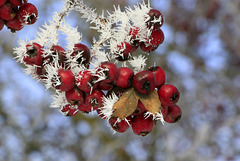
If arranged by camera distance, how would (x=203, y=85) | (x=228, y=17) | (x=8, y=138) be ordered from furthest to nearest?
1. (x=228, y=17)
2. (x=203, y=85)
3. (x=8, y=138)

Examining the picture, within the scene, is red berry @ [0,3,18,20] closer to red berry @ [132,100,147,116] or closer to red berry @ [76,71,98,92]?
red berry @ [76,71,98,92]

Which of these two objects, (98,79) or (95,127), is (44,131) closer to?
(95,127)

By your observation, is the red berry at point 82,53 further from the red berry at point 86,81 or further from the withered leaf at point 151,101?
the withered leaf at point 151,101

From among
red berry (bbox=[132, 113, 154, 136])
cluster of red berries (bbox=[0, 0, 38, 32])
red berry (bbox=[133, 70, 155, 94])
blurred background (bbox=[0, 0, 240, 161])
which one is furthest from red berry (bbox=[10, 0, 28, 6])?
blurred background (bbox=[0, 0, 240, 161])

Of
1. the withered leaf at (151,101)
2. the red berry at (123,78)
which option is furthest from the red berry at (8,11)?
the withered leaf at (151,101)

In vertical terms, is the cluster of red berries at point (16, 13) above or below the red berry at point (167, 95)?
above

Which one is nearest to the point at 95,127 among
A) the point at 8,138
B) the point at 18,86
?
the point at 8,138
